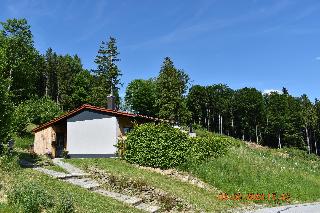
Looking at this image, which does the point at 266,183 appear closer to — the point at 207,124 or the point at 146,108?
the point at 146,108

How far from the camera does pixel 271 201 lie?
2486cm

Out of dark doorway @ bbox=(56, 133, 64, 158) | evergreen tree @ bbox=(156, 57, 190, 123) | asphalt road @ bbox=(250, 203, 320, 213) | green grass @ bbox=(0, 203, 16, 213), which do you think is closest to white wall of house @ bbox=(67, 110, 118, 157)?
dark doorway @ bbox=(56, 133, 64, 158)

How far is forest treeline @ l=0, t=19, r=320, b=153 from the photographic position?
62562 mm

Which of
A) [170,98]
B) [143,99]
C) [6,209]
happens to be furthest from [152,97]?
[6,209]

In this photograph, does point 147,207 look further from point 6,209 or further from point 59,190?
point 6,209

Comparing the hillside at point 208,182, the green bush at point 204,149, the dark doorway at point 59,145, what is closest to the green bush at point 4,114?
the hillside at point 208,182

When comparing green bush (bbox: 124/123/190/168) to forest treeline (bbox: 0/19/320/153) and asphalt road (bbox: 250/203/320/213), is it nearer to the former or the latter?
asphalt road (bbox: 250/203/320/213)

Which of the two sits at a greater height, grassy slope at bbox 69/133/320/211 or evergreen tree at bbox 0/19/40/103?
evergreen tree at bbox 0/19/40/103

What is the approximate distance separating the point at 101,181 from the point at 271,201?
1059 centimetres

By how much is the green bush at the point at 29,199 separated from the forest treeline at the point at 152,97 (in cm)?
3399

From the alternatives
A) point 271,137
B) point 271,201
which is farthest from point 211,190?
point 271,137

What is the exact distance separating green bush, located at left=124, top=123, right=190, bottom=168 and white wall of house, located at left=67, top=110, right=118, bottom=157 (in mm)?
3321

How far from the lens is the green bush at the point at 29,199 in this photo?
47.4ft

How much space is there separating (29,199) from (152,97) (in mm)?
84022
